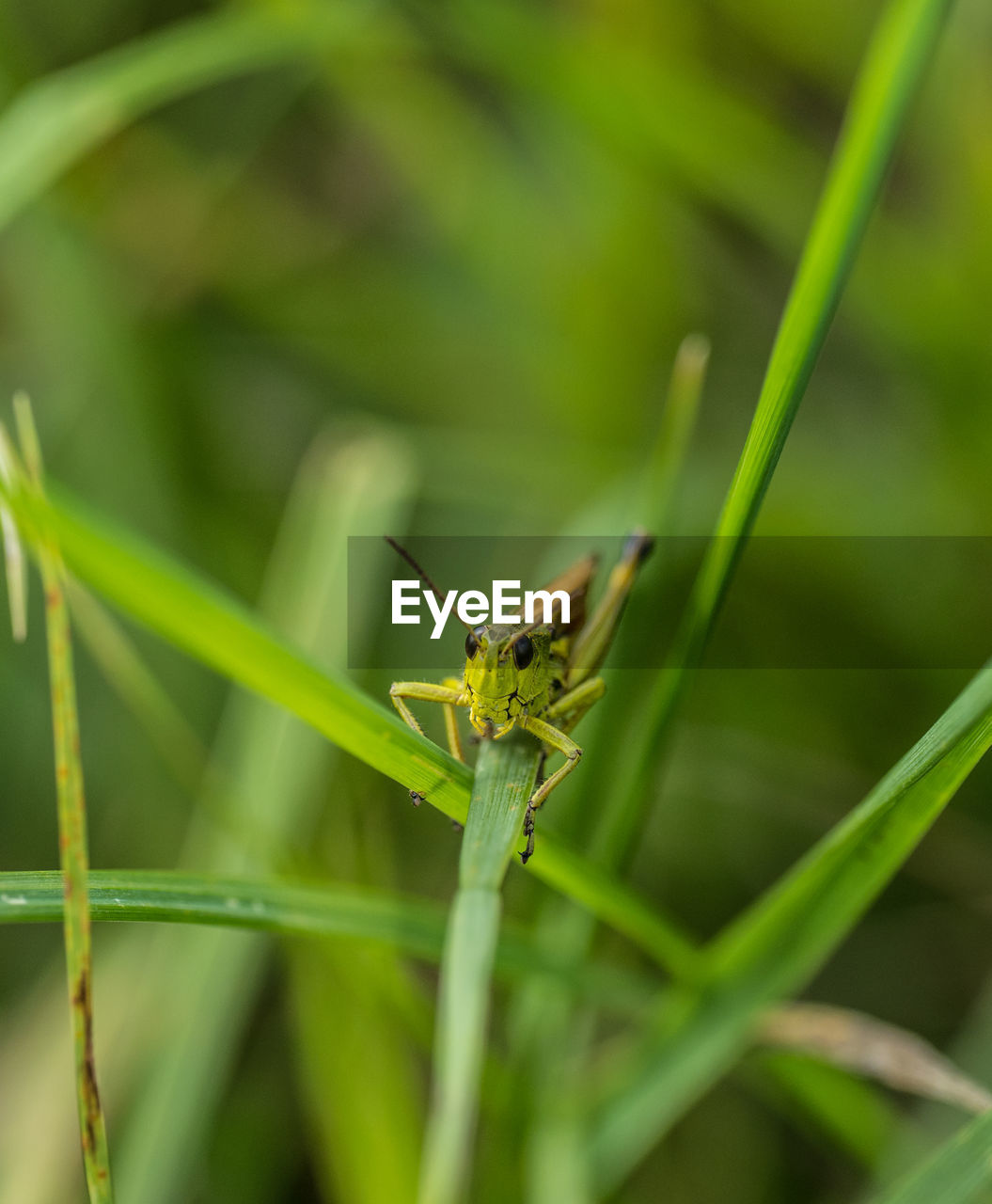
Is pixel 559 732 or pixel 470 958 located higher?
pixel 559 732

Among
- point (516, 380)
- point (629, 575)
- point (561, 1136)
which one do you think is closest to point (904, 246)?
point (516, 380)

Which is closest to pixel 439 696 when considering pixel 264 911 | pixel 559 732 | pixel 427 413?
pixel 559 732

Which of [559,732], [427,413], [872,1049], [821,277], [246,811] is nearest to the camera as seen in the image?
[821,277]

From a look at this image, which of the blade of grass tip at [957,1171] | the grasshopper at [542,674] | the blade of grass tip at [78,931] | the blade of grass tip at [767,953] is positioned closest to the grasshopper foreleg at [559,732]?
the grasshopper at [542,674]

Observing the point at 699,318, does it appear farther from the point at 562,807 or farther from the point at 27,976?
the point at 27,976

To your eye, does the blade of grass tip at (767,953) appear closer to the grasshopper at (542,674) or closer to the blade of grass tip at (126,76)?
the grasshopper at (542,674)

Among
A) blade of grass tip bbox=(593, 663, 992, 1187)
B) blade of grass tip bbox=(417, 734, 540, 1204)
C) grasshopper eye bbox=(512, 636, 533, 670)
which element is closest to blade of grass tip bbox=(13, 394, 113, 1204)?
blade of grass tip bbox=(417, 734, 540, 1204)

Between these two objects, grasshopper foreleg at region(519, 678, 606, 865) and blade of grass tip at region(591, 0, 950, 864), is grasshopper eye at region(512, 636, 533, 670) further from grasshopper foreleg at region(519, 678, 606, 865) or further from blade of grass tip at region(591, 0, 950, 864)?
blade of grass tip at region(591, 0, 950, 864)

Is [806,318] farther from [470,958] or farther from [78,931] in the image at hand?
[78,931]
